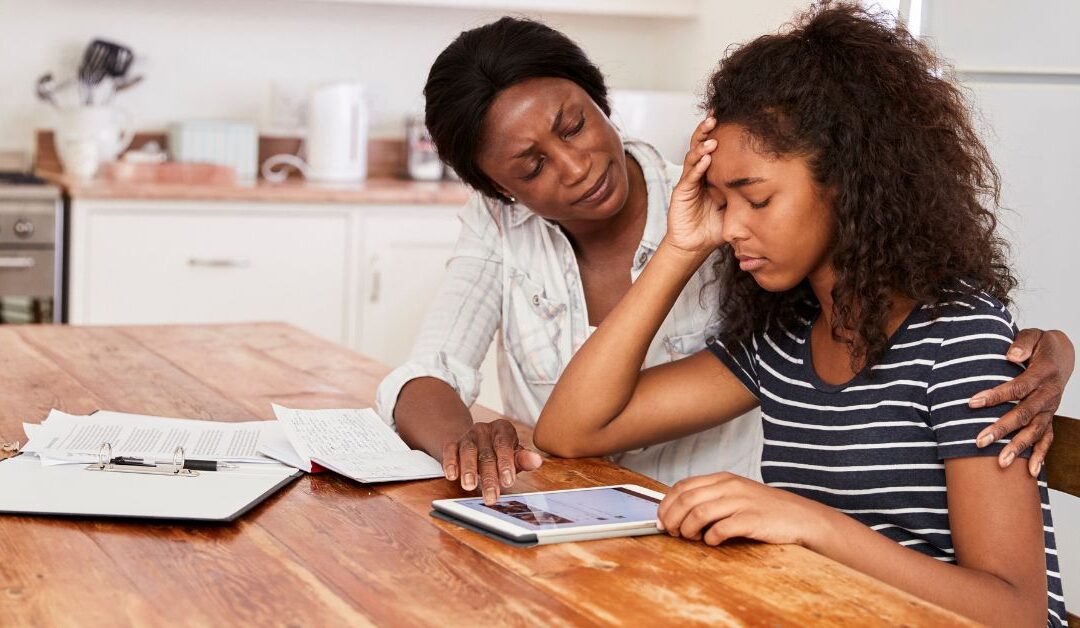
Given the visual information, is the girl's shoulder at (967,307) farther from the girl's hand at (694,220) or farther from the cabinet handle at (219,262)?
the cabinet handle at (219,262)

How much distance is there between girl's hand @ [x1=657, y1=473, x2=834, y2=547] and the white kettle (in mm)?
2835

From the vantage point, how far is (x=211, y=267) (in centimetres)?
348

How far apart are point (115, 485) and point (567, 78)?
804 millimetres

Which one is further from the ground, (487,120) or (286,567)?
(487,120)

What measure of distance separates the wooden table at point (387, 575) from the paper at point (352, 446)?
22 millimetres

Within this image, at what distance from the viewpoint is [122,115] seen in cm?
383

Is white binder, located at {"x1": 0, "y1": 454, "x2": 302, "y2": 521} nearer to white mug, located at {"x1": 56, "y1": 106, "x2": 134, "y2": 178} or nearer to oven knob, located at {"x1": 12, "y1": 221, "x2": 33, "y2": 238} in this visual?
oven knob, located at {"x1": 12, "y1": 221, "x2": 33, "y2": 238}

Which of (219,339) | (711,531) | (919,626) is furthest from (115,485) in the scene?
(219,339)

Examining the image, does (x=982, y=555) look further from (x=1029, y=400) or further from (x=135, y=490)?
(x=135, y=490)

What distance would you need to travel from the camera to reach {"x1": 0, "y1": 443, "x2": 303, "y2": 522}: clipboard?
121 centimetres

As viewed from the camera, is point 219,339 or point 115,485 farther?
point 219,339

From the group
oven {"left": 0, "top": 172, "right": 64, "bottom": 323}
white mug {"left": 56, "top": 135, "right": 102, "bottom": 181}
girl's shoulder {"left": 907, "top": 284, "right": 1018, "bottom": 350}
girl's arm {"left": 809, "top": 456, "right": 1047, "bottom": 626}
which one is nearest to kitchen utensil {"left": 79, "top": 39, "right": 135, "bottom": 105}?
white mug {"left": 56, "top": 135, "right": 102, "bottom": 181}

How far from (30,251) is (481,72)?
200 centimetres

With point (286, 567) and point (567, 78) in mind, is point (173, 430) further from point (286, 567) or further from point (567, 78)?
point (567, 78)
